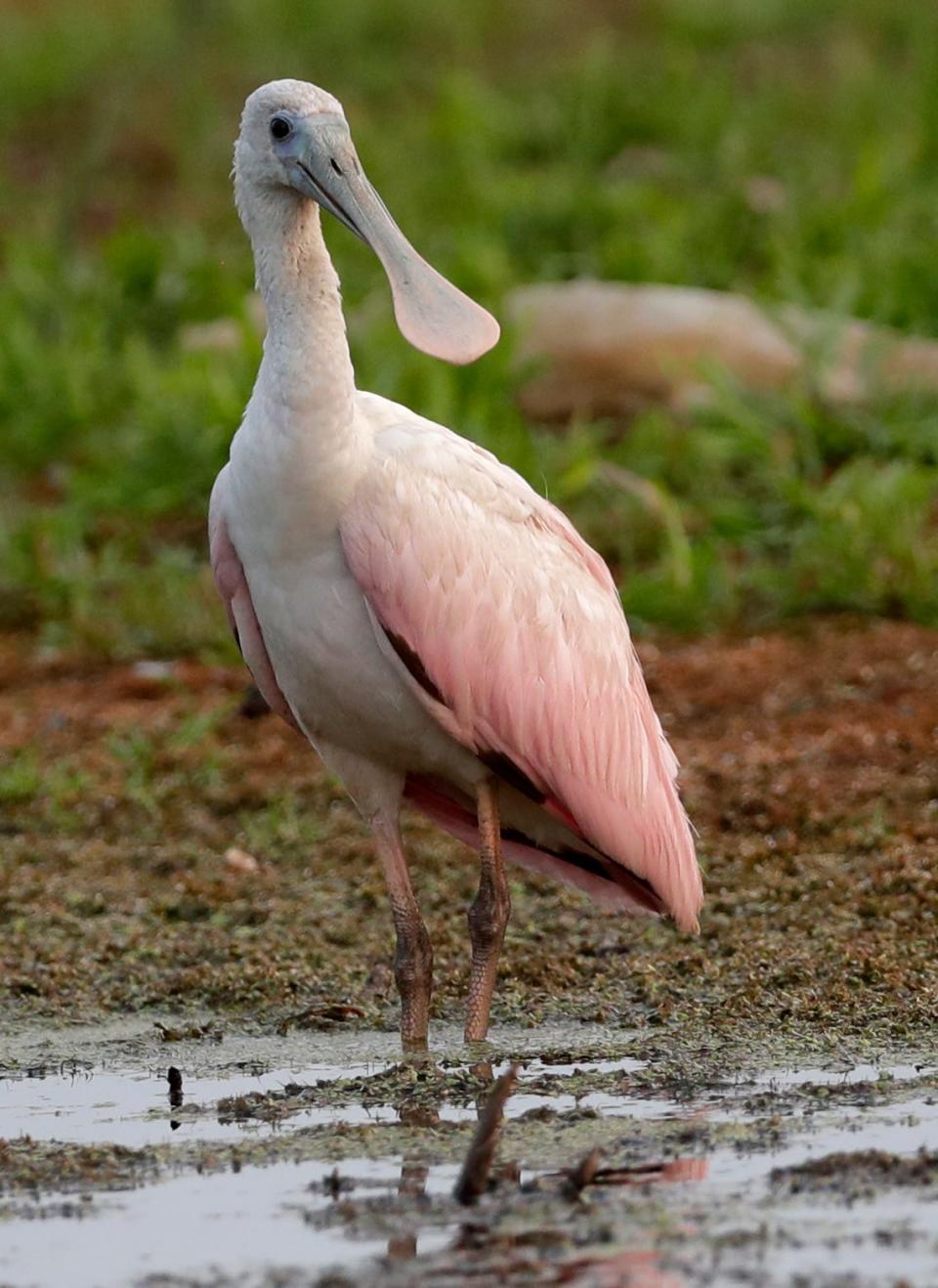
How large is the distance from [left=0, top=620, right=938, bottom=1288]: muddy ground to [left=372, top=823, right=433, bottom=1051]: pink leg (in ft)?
0.33

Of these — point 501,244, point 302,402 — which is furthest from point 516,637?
point 501,244

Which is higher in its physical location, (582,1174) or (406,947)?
(406,947)

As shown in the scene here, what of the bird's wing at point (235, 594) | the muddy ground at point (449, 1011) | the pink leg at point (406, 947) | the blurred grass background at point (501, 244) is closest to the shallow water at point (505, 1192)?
the muddy ground at point (449, 1011)

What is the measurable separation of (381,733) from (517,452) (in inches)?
170

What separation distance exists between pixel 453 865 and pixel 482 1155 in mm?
2961

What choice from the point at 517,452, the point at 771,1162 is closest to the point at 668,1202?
the point at 771,1162

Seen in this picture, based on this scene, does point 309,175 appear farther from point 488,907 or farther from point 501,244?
point 501,244

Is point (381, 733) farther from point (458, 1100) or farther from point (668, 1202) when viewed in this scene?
point (668, 1202)

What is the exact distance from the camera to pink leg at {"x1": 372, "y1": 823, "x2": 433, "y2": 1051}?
18.6ft

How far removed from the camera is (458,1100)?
16.3ft

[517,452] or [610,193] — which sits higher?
[610,193]

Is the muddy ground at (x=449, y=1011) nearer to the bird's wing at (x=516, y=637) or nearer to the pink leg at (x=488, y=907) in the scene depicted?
the pink leg at (x=488, y=907)

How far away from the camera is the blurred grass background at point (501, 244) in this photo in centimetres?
948

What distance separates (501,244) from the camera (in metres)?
12.8
